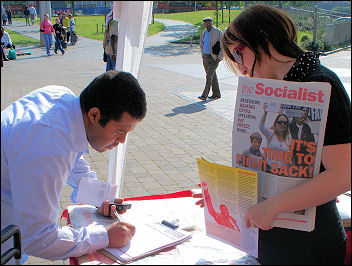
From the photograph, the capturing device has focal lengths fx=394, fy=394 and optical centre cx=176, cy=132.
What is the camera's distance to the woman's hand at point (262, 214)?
1.24 meters

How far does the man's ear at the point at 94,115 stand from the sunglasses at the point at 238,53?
0.55 metres

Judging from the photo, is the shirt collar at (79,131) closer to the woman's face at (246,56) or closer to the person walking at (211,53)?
the woman's face at (246,56)

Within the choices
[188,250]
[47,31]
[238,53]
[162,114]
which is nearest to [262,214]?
[188,250]

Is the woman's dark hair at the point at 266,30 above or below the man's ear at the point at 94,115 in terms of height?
above

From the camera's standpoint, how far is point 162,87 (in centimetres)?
1005

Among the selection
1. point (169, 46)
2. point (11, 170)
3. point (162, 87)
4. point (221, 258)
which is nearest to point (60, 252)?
point (11, 170)

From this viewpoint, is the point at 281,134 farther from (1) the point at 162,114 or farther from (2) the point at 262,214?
(1) the point at 162,114

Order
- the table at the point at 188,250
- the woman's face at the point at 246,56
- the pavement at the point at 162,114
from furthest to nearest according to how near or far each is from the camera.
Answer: the pavement at the point at 162,114 < the table at the point at 188,250 < the woman's face at the point at 246,56

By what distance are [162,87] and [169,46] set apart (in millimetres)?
10552

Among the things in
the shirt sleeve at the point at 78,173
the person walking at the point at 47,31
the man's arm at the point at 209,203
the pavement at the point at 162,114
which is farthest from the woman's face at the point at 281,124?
the person walking at the point at 47,31

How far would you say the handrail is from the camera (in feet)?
4.36

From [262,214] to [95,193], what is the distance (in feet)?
3.15

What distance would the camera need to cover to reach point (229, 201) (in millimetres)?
1385

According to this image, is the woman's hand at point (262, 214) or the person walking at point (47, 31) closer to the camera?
the woman's hand at point (262, 214)
